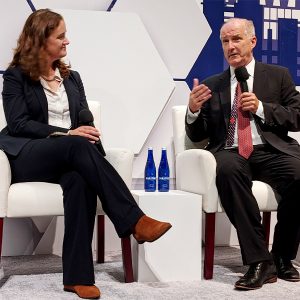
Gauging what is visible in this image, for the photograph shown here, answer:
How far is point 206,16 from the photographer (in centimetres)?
372

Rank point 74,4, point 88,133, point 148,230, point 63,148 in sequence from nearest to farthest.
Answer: point 148,230 → point 63,148 → point 88,133 → point 74,4

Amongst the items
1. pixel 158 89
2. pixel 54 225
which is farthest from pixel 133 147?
pixel 54 225

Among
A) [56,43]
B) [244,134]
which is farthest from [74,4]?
[244,134]

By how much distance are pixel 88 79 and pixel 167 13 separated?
0.69 metres

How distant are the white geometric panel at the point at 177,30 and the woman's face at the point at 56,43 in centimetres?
82

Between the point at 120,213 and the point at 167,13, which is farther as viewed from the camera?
the point at 167,13

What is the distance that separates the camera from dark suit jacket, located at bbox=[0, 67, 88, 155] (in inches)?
106

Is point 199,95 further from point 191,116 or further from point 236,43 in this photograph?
point 236,43

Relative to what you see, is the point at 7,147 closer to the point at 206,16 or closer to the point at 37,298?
the point at 37,298

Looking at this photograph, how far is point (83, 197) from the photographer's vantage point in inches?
95.6

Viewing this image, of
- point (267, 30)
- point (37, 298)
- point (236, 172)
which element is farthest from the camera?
point (267, 30)

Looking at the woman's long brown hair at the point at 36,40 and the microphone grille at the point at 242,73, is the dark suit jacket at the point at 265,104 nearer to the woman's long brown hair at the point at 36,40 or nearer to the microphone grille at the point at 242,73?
the microphone grille at the point at 242,73

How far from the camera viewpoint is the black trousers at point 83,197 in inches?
93.9

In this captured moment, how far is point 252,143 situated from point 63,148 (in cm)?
104
